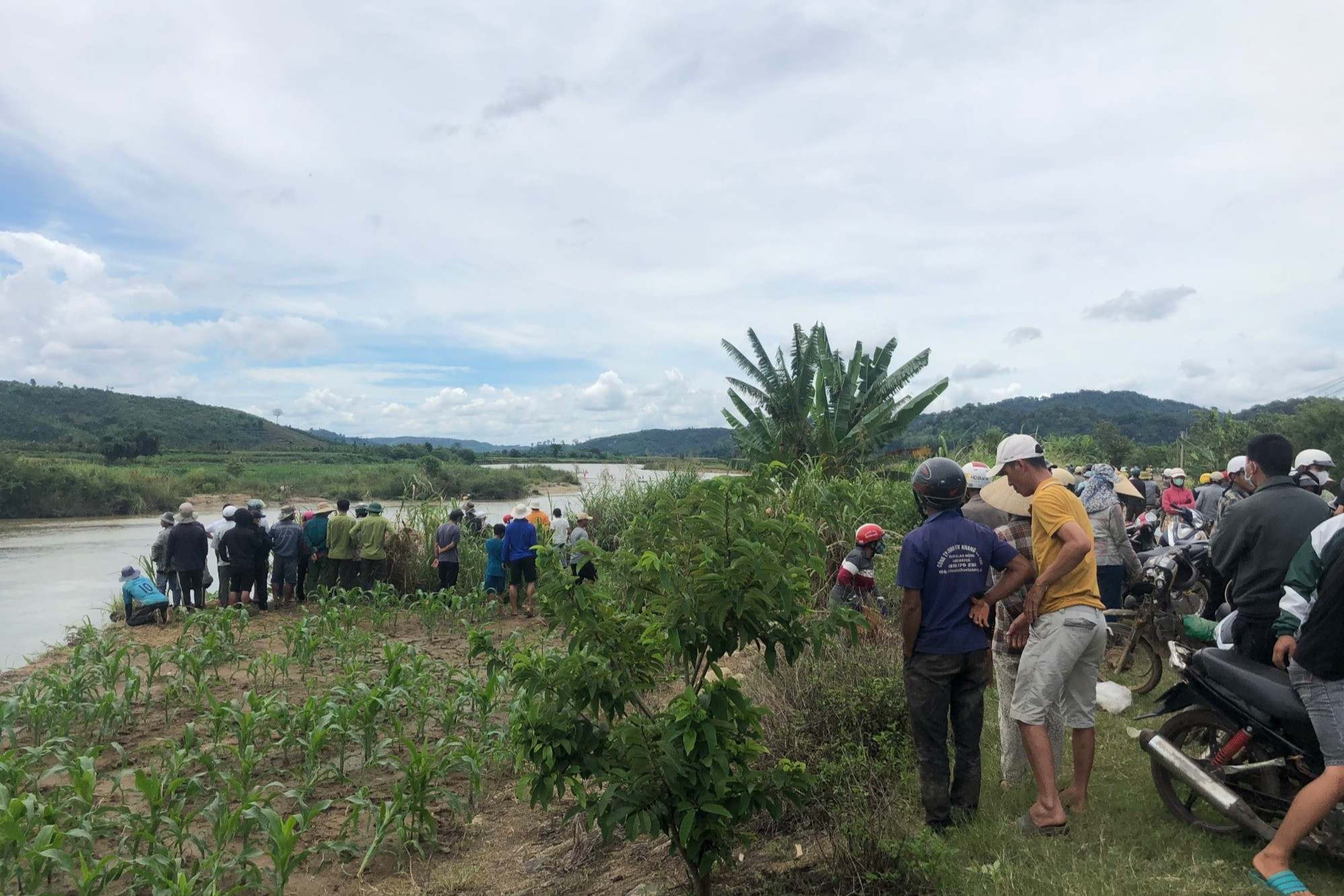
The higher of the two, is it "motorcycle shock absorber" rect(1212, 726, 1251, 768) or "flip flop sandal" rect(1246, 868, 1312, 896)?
"motorcycle shock absorber" rect(1212, 726, 1251, 768)

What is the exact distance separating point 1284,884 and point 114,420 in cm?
8465

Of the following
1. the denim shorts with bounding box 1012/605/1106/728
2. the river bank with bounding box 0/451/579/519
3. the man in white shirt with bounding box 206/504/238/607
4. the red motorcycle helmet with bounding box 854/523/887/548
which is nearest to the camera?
the denim shorts with bounding box 1012/605/1106/728

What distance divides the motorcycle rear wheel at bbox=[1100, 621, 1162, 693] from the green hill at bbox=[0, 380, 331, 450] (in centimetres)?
6548

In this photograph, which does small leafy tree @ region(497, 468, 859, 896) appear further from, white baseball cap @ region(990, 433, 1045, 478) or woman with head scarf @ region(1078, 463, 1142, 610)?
woman with head scarf @ region(1078, 463, 1142, 610)

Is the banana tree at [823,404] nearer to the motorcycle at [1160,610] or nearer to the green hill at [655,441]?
the motorcycle at [1160,610]

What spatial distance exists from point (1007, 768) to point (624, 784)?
245 centimetres

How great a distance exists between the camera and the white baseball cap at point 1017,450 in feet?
13.6

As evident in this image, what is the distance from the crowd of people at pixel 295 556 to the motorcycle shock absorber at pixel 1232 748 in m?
8.80

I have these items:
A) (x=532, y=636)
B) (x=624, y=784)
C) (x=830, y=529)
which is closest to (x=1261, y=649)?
(x=624, y=784)

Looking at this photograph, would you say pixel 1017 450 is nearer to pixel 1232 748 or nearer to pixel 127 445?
pixel 1232 748

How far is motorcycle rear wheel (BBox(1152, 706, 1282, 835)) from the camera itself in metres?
3.69

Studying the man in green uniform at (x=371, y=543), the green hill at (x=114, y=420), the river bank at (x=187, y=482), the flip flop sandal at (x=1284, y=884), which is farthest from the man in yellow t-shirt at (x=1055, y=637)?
the green hill at (x=114, y=420)

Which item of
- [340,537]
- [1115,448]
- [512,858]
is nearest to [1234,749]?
[512,858]

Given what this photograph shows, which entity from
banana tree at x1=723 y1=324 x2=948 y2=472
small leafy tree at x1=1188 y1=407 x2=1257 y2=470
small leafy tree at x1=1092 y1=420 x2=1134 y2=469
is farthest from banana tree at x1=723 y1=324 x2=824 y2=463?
small leafy tree at x1=1092 y1=420 x2=1134 y2=469
